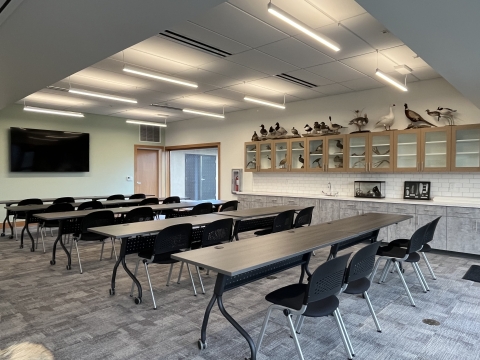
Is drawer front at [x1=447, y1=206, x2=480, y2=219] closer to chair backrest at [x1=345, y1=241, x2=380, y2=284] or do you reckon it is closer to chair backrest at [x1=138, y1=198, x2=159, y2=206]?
chair backrest at [x1=345, y1=241, x2=380, y2=284]

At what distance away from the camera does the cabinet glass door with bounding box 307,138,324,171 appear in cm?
732

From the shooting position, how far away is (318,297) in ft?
7.48

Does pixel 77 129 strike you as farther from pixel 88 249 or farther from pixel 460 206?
pixel 460 206

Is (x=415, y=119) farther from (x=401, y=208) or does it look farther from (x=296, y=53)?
(x=296, y=53)

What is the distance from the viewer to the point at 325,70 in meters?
5.66

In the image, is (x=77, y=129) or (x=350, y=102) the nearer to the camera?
(x=350, y=102)

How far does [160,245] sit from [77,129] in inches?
291

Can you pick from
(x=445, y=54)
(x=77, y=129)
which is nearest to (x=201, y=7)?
(x=445, y=54)

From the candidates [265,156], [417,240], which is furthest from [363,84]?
[417,240]

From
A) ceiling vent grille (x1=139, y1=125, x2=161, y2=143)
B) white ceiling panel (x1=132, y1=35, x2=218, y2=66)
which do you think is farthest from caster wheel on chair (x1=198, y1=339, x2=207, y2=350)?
ceiling vent grille (x1=139, y1=125, x2=161, y2=143)

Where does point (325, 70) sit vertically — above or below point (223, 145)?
above

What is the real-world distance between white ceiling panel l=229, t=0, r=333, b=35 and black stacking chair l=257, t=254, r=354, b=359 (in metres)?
2.65

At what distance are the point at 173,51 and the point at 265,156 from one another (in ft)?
13.5

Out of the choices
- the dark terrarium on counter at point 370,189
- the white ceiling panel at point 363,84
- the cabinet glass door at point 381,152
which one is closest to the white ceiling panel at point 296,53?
the white ceiling panel at point 363,84
